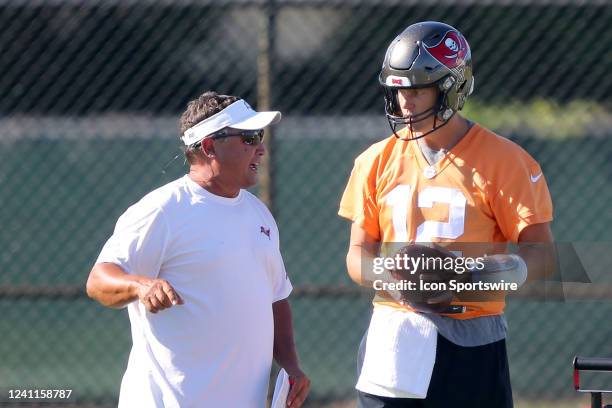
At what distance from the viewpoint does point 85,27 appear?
580cm

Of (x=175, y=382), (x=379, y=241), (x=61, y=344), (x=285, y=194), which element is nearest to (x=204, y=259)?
(x=175, y=382)

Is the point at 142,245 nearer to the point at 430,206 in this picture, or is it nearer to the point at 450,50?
the point at 430,206

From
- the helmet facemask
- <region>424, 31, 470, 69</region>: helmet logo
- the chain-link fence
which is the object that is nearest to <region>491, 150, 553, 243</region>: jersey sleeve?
the helmet facemask

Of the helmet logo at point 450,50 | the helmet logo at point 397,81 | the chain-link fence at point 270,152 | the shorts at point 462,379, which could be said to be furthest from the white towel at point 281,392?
the chain-link fence at point 270,152

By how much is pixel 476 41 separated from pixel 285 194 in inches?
58.2

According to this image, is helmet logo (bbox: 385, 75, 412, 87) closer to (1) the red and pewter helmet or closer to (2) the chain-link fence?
(1) the red and pewter helmet

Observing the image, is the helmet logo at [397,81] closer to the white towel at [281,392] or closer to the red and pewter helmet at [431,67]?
the red and pewter helmet at [431,67]

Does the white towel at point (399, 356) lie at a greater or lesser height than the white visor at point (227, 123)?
lesser

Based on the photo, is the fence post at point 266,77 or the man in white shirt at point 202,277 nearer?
the man in white shirt at point 202,277

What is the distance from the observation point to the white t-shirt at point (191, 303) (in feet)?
11.1

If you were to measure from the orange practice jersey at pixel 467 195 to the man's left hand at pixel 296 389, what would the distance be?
0.60 m

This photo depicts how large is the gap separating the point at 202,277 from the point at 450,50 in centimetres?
114

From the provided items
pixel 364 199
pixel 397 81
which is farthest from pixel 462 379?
pixel 397 81

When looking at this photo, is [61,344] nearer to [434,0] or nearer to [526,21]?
Result: [434,0]
